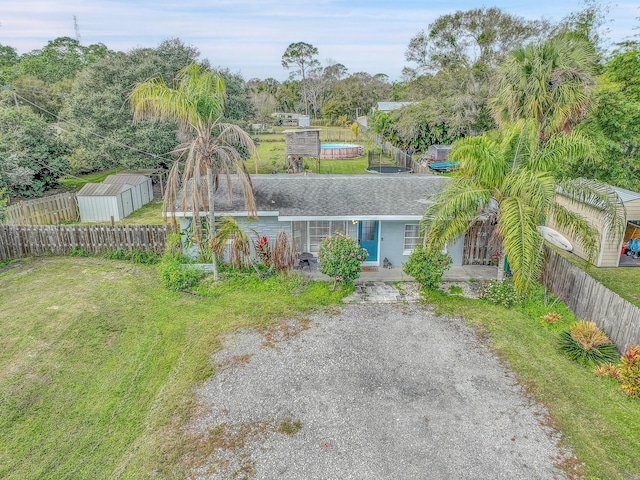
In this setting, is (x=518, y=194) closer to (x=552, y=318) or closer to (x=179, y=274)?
(x=552, y=318)

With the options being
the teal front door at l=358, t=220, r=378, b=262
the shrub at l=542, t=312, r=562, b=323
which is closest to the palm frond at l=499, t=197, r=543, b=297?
the shrub at l=542, t=312, r=562, b=323

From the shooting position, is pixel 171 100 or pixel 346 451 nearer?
pixel 346 451

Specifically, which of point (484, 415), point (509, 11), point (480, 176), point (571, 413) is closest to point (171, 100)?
point (480, 176)

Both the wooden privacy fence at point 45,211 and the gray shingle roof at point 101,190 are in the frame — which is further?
the gray shingle roof at point 101,190

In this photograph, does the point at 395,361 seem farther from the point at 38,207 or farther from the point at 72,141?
the point at 72,141

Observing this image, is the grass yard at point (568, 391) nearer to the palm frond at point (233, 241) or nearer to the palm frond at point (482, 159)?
the palm frond at point (482, 159)

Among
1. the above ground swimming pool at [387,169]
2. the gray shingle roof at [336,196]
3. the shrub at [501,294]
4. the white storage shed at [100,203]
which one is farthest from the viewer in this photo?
the above ground swimming pool at [387,169]

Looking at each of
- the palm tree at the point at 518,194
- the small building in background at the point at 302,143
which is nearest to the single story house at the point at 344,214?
the palm tree at the point at 518,194
